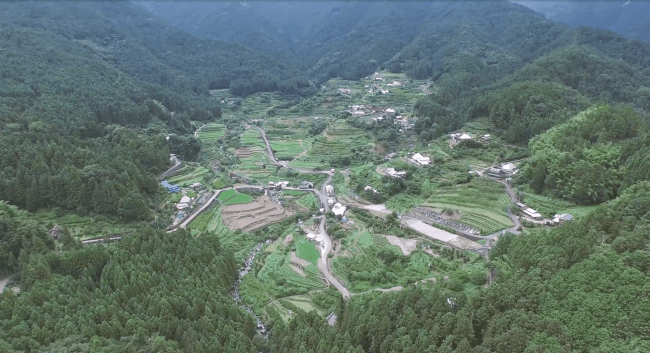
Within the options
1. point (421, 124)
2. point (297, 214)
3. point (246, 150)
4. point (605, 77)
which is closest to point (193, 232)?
point (297, 214)

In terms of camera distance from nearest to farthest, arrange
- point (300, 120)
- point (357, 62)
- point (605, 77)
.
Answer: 1. point (605, 77)
2. point (300, 120)
3. point (357, 62)

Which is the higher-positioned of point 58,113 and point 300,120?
point 58,113

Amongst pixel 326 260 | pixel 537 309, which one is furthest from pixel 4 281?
pixel 537 309

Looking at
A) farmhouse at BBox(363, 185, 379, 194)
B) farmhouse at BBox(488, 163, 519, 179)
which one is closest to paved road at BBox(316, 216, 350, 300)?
farmhouse at BBox(363, 185, 379, 194)

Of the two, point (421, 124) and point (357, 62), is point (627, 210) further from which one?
point (357, 62)

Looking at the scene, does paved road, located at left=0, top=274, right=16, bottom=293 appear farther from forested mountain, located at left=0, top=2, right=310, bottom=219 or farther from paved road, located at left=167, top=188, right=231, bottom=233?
paved road, located at left=167, top=188, right=231, bottom=233

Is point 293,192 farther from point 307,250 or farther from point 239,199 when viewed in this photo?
point 307,250

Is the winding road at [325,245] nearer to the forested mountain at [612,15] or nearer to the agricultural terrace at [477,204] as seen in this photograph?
the agricultural terrace at [477,204]
